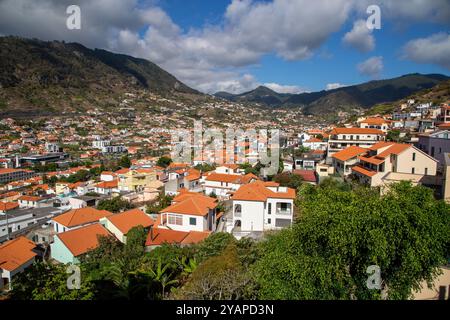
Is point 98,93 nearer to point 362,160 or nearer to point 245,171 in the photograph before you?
point 245,171

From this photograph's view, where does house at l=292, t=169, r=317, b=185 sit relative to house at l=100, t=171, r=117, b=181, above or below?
above

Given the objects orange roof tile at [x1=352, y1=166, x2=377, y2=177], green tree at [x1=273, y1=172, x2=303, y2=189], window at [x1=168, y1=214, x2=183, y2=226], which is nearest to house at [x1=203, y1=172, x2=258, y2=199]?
green tree at [x1=273, y1=172, x2=303, y2=189]

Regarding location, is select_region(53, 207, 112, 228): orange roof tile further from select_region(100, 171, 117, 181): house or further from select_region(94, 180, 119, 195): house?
select_region(100, 171, 117, 181): house

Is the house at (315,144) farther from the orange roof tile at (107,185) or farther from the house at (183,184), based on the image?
the orange roof tile at (107,185)

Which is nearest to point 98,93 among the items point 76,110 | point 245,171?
point 76,110

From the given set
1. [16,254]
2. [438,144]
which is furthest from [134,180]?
[438,144]

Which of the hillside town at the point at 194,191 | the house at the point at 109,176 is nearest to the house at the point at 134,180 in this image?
the hillside town at the point at 194,191
